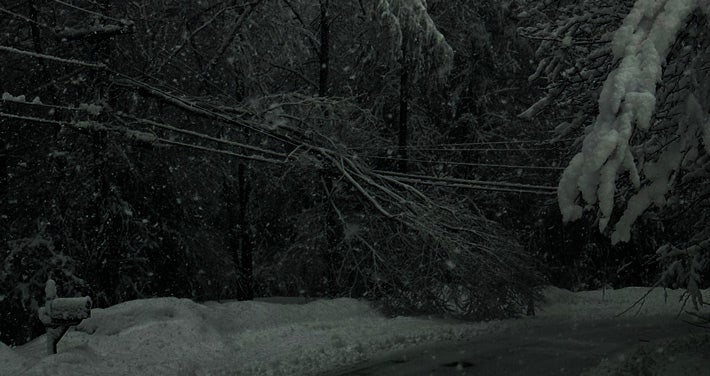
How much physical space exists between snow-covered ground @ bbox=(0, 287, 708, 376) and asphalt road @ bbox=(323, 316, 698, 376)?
39 centimetres

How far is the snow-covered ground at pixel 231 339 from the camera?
8.98 metres

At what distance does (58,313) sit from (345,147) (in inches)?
213

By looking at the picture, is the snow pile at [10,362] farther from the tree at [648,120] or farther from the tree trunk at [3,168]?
the tree at [648,120]

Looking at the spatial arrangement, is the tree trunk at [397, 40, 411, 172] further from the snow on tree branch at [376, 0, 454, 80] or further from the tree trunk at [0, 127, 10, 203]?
the tree trunk at [0, 127, 10, 203]

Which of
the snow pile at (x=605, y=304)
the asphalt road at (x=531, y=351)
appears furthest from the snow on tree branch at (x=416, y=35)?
the asphalt road at (x=531, y=351)

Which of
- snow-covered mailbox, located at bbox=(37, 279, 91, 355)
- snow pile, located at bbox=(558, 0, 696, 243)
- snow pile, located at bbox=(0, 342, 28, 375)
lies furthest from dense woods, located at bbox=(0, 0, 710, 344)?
snow pile, located at bbox=(0, 342, 28, 375)

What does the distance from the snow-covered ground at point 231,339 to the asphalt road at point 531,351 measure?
39 cm

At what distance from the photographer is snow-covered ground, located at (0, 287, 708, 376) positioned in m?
8.98

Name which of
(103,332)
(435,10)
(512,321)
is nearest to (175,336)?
(103,332)

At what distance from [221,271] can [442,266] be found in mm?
6727

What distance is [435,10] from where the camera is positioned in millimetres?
19219

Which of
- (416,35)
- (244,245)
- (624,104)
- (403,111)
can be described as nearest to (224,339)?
(624,104)

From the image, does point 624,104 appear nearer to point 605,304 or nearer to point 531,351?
point 531,351

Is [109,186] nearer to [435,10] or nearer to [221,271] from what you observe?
[221,271]
